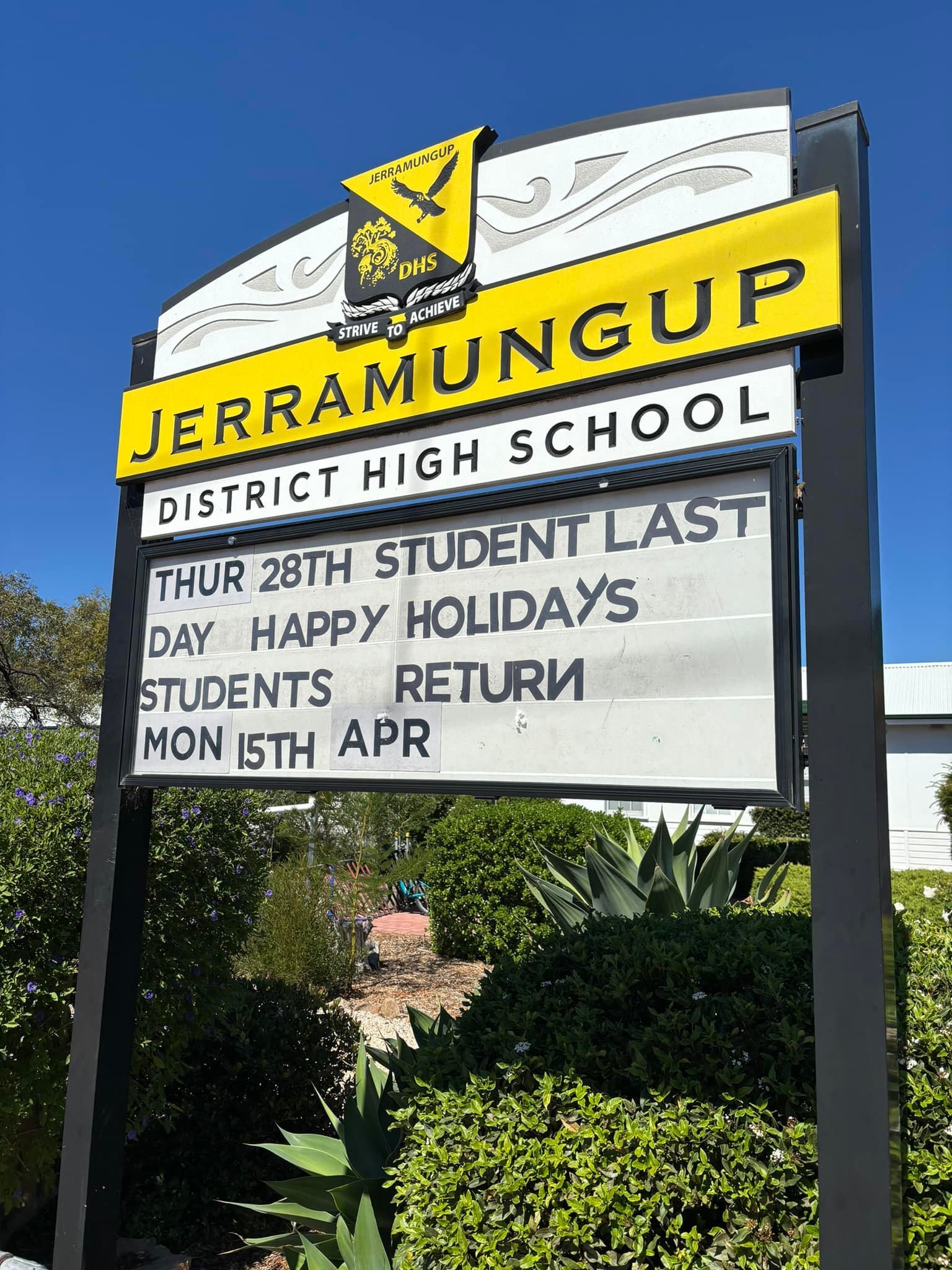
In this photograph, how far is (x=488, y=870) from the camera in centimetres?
1047

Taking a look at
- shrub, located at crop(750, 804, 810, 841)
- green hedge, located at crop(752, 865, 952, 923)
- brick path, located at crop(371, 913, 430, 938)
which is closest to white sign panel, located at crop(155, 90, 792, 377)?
green hedge, located at crop(752, 865, 952, 923)

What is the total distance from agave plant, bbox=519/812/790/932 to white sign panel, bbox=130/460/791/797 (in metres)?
1.34

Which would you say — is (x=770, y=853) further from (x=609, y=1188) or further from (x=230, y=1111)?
(x=609, y=1188)

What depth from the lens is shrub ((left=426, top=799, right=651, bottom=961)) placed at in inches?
396

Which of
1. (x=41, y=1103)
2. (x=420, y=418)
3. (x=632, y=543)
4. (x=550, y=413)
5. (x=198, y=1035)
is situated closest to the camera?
(x=632, y=543)

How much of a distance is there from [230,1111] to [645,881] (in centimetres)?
262

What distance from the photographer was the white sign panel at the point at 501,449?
2.39 meters

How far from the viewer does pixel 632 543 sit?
2539 millimetres

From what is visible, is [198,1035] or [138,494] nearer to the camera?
[138,494]

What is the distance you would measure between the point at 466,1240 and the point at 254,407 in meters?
2.89

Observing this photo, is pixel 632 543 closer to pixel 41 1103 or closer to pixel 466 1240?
pixel 466 1240

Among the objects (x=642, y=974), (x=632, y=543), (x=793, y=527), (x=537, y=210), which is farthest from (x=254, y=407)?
(x=642, y=974)

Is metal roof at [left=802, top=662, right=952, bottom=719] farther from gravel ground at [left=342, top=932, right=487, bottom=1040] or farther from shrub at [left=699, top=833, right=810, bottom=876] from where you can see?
gravel ground at [left=342, top=932, right=487, bottom=1040]

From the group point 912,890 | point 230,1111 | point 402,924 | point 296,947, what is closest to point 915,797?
point 912,890
